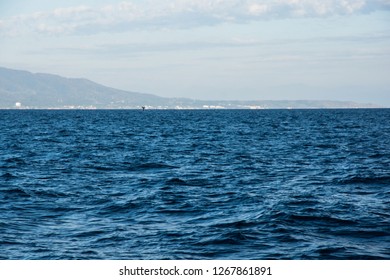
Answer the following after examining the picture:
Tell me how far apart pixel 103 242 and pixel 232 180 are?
533 inches

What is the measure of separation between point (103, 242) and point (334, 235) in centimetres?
665

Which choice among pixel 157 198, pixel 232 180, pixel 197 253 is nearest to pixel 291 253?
pixel 197 253

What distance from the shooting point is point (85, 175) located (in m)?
32.5

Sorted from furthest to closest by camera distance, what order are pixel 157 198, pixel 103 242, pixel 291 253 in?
pixel 157 198 < pixel 103 242 < pixel 291 253

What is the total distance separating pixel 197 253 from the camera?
639 inches

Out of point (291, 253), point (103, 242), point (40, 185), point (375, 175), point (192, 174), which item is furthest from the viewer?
point (192, 174)

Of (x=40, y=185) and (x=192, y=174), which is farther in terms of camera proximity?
(x=192, y=174)

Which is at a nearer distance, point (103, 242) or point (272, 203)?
point (103, 242)

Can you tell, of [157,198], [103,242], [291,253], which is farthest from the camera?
[157,198]
